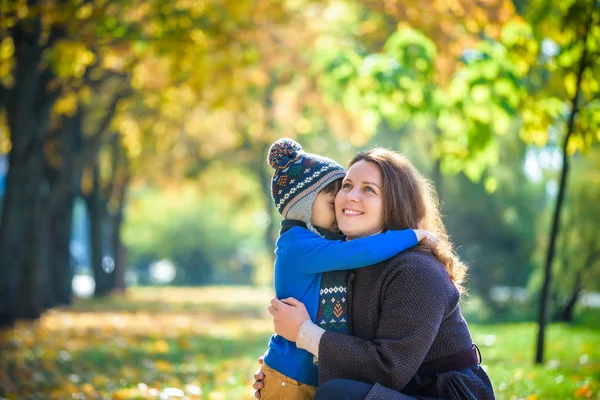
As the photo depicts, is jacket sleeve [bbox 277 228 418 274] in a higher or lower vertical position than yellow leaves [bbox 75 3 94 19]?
lower

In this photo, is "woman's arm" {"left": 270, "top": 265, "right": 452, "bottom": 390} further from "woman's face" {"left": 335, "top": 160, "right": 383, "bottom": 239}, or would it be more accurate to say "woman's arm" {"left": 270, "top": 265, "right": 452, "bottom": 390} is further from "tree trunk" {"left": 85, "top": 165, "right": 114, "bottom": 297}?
"tree trunk" {"left": 85, "top": 165, "right": 114, "bottom": 297}

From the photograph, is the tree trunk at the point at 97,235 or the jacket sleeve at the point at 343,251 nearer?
the jacket sleeve at the point at 343,251

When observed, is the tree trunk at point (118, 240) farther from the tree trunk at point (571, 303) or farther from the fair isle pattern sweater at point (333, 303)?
the fair isle pattern sweater at point (333, 303)

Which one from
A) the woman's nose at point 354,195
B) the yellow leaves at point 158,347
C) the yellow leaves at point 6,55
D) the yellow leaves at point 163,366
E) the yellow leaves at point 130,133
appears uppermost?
the yellow leaves at point 6,55

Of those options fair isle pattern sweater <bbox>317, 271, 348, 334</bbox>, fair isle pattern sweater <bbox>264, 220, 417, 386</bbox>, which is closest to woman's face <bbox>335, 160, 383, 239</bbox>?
fair isle pattern sweater <bbox>264, 220, 417, 386</bbox>

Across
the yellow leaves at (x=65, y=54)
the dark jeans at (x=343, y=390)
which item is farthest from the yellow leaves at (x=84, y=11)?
the dark jeans at (x=343, y=390)

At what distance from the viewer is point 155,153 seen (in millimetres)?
26984

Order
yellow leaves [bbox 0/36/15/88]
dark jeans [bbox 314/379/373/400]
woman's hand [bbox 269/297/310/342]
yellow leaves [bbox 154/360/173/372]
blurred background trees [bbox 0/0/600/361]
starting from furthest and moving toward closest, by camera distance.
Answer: yellow leaves [bbox 0/36/15/88]
yellow leaves [bbox 154/360/173/372]
blurred background trees [bbox 0/0/600/361]
woman's hand [bbox 269/297/310/342]
dark jeans [bbox 314/379/373/400]

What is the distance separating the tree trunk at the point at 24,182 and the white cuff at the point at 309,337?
974cm

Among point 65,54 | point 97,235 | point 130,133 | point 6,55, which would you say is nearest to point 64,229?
point 130,133

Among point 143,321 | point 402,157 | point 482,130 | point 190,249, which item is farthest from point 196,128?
point 190,249

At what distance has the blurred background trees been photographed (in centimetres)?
840

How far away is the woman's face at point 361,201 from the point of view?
3.77 meters

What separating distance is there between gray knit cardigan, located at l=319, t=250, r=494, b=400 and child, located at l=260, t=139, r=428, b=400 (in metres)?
0.13
